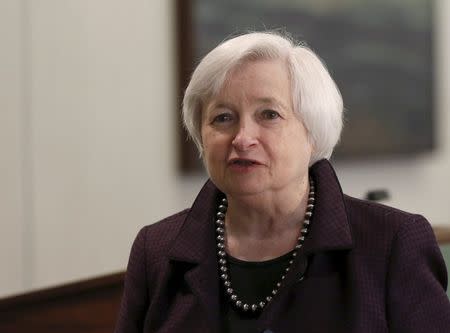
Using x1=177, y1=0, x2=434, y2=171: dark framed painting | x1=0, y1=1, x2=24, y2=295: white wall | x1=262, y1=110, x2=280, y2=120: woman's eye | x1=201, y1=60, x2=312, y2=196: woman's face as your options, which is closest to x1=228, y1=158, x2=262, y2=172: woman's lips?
x1=201, y1=60, x2=312, y2=196: woman's face

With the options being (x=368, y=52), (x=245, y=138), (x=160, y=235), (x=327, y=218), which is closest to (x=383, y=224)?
(x=327, y=218)

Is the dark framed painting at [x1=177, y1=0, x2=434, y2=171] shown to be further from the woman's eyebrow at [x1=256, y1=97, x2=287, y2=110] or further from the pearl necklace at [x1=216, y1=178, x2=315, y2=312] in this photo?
the woman's eyebrow at [x1=256, y1=97, x2=287, y2=110]

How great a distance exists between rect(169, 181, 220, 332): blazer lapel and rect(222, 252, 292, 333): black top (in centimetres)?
3

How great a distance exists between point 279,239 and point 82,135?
177 centimetres

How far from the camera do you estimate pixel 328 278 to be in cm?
194

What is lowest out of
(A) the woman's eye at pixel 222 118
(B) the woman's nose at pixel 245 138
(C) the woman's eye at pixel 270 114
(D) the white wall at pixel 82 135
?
(D) the white wall at pixel 82 135

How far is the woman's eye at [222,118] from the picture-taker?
1989 mm

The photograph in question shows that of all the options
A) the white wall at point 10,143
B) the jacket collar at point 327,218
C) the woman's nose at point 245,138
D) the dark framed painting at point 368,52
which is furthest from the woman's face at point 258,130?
the dark framed painting at point 368,52

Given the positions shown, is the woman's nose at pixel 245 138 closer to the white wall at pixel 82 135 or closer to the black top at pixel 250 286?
the black top at pixel 250 286

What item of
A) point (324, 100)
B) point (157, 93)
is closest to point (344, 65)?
point (157, 93)

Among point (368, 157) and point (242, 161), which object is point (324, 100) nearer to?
point (242, 161)

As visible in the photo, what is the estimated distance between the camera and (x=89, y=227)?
3721 millimetres

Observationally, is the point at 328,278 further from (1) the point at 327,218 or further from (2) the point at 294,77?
(2) the point at 294,77

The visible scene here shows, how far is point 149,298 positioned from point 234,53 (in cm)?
61
